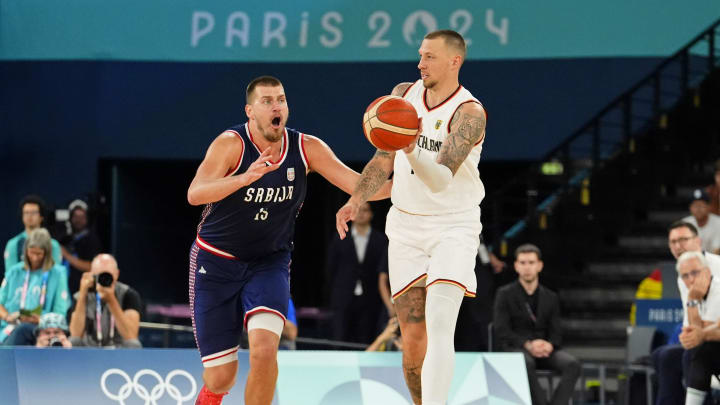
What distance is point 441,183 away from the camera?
575 cm

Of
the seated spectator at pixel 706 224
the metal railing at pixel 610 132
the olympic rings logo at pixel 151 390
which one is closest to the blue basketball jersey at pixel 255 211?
the olympic rings logo at pixel 151 390

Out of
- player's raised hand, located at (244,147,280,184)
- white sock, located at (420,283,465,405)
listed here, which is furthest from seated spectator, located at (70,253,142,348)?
white sock, located at (420,283,465,405)

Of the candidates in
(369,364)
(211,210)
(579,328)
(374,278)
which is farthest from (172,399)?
(579,328)

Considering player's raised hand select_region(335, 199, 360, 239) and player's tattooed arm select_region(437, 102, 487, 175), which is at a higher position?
player's tattooed arm select_region(437, 102, 487, 175)

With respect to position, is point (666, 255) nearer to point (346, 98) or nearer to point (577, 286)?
point (577, 286)

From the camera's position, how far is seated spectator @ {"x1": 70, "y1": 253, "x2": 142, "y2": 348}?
9102 millimetres

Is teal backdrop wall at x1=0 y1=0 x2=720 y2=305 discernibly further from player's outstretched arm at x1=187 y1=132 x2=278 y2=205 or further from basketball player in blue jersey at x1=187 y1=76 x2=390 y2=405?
player's outstretched arm at x1=187 y1=132 x2=278 y2=205

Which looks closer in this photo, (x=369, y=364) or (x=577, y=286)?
(x=369, y=364)

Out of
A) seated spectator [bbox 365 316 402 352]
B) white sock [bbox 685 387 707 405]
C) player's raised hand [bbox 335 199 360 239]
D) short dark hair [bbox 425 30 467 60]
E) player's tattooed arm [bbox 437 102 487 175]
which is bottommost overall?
white sock [bbox 685 387 707 405]

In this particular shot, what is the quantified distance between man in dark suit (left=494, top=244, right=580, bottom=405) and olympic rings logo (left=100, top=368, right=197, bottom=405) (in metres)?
2.92

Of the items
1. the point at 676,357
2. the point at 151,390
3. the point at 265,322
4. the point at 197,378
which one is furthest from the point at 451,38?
the point at 676,357

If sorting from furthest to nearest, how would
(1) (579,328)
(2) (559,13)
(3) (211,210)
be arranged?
(2) (559,13) → (1) (579,328) → (3) (211,210)

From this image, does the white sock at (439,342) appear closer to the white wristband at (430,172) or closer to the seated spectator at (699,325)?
the white wristband at (430,172)

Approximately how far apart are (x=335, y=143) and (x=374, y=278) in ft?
12.9
